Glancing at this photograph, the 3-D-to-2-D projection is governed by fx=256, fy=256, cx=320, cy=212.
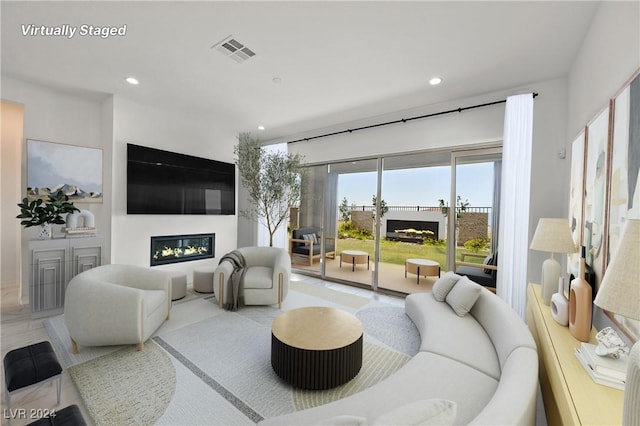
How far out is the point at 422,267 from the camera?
452cm

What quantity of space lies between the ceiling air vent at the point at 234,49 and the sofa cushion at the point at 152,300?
2.66m

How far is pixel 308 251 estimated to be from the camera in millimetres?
5773

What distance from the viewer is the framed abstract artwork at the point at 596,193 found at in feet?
5.51

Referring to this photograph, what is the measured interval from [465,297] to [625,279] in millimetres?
2038

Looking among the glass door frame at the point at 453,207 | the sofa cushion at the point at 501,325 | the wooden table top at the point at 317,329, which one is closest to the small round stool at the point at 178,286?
the wooden table top at the point at 317,329

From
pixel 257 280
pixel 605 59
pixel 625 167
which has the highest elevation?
pixel 605 59

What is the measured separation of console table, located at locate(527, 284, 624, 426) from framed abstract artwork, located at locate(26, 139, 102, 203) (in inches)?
220

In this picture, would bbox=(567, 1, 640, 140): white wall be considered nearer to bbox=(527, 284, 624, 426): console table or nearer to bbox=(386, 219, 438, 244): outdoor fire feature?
bbox=(527, 284, 624, 426): console table

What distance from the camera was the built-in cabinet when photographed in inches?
127

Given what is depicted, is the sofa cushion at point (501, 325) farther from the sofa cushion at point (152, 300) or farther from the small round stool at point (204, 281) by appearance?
the small round stool at point (204, 281)

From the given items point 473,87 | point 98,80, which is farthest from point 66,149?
point 473,87

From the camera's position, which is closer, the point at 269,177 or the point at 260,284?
the point at 260,284

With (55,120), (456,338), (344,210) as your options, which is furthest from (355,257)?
(55,120)

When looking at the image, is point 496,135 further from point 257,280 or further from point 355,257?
point 257,280
